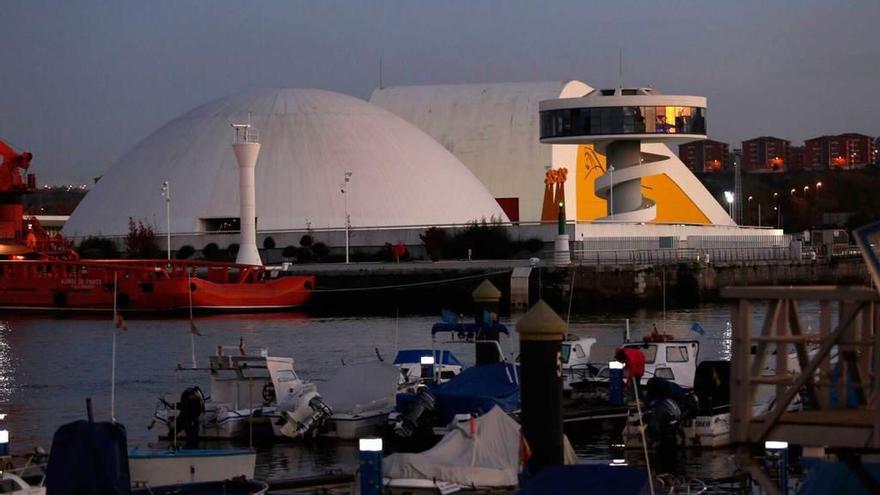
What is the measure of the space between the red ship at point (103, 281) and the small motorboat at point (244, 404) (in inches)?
1204

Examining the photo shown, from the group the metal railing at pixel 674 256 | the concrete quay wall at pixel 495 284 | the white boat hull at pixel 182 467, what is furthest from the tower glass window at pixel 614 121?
the white boat hull at pixel 182 467

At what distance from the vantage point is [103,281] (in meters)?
59.9

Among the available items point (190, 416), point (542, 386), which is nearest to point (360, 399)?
point (190, 416)

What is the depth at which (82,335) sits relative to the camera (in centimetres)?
5031

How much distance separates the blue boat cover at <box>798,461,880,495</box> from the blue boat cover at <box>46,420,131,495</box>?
22.5ft

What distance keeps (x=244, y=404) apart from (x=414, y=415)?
13.7ft

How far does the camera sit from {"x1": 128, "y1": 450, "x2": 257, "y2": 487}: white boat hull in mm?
17906

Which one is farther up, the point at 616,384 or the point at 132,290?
the point at 132,290

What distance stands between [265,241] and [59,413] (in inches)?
1703

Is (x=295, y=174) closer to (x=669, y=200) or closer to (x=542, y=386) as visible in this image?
(x=669, y=200)

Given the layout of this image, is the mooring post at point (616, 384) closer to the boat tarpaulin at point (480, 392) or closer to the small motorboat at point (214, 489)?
the boat tarpaulin at point (480, 392)

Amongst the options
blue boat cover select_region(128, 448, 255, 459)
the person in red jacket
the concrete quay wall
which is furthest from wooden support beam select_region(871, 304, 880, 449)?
the concrete quay wall

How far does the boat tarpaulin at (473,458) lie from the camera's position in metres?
18.2

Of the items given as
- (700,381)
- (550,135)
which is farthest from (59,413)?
(550,135)
